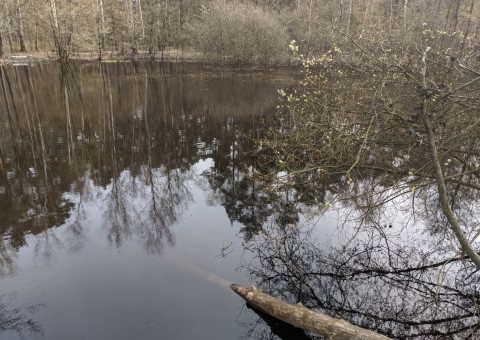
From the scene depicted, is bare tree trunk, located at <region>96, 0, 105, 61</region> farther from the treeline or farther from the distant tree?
the distant tree

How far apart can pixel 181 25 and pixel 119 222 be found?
42.9 metres

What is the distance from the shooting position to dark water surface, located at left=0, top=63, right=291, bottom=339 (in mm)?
6238

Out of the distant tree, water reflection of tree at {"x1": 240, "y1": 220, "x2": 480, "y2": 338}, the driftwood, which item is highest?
the distant tree

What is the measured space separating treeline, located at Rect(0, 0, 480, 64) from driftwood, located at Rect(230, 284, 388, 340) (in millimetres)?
27406

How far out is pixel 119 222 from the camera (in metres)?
9.09

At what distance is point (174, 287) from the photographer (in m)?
6.91

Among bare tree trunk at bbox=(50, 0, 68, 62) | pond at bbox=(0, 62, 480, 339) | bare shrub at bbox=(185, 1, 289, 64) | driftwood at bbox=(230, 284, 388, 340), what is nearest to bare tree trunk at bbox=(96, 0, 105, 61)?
bare tree trunk at bbox=(50, 0, 68, 62)

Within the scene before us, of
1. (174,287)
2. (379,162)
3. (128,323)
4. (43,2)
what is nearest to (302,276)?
(174,287)

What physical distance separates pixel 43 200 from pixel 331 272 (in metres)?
7.53

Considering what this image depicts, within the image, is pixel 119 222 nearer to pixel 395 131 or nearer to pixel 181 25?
pixel 395 131

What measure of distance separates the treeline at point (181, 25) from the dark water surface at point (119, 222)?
17209 mm

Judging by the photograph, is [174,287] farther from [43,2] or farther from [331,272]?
[43,2]

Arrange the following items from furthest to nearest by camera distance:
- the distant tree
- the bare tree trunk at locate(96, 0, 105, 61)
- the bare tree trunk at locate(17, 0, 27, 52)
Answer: the bare tree trunk at locate(96, 0, 105, 61) < the bare tree trunk at locate(17, 0, 27, 52) < the distant tree

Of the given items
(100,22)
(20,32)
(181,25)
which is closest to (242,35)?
(181,25)
